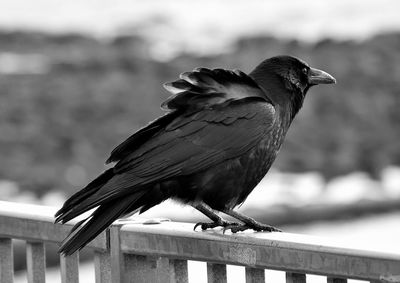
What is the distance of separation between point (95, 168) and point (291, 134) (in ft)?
7.29

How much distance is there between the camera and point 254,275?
397 centimetres

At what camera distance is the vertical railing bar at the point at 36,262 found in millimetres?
4590

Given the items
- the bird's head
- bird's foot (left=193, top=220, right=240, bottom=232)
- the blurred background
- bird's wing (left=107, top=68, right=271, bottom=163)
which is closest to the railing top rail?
bird's foot (left=193, top=220, right=240, bottom=232)

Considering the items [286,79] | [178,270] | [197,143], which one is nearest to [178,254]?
[178,270]

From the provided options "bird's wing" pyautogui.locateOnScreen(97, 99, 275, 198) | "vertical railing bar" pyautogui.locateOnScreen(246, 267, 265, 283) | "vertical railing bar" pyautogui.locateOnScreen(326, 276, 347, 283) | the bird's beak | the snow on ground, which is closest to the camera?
"vertical railing bar" pyautogui.locateOnScreen(326, 276, 347, 283)

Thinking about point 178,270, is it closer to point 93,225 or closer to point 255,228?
point 93,225

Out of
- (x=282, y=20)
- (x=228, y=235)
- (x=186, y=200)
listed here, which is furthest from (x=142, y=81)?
(x=228, y=235)

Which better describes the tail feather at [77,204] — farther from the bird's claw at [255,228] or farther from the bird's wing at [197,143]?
the bird's claw at [255,228]

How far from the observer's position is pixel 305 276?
3.81 meters

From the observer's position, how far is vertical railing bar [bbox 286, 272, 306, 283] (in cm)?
382

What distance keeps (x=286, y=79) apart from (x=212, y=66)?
8464 millimetres

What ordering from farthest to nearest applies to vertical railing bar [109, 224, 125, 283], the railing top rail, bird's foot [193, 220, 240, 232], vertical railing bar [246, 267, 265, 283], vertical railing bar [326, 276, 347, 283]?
bird's foot [193, 220, 240, 232] < vertical railing bar [109, 224, 125, 283] < vertical railing bar [246, 267, 265, 283] < vertical railing bar [326, 276, 347, 283] < the railing top rail

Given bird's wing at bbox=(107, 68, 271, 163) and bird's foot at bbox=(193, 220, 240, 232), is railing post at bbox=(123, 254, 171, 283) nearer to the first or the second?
bird's foot at bbox=(193, 220, 240, 232)

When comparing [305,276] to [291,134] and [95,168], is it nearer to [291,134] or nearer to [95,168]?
[95,168]
